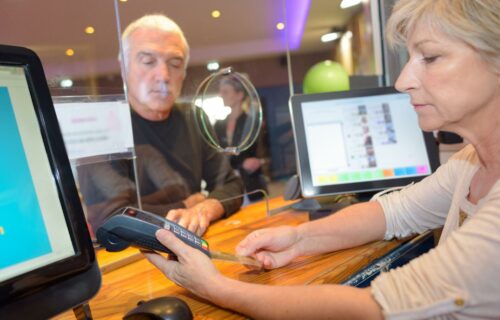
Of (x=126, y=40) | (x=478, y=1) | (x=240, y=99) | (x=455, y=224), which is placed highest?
(x=126, y=40)

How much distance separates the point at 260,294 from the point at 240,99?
3.46 feet

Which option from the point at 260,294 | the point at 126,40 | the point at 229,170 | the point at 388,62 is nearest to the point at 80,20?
the point at 126,40

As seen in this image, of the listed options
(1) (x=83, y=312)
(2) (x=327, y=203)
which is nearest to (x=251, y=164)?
(2) (x=327, y=203)

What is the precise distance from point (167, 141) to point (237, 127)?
0.28 m

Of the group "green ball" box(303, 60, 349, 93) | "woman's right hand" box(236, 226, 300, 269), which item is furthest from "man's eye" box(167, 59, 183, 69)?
"woman's right hand" box(236, 226, 300, 269)

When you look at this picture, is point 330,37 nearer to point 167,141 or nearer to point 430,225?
point 167,141

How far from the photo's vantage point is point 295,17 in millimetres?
2086

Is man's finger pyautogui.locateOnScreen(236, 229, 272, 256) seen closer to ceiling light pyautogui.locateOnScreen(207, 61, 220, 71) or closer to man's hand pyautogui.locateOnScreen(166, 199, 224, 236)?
man's hand pyautogui.locateOnScreen(166, 199, 224, 236)

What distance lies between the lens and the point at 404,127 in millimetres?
1439

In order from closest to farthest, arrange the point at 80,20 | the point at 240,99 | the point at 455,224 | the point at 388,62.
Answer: the point at 455,224 < the point at 80,20 < the point at 240,99 < the point at 388,62

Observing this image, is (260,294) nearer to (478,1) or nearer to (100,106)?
(478,1)

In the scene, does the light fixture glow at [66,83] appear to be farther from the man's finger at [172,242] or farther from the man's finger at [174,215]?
the man's finger at [172,242]

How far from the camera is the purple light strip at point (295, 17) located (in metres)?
1.99

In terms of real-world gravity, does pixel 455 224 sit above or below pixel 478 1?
below
